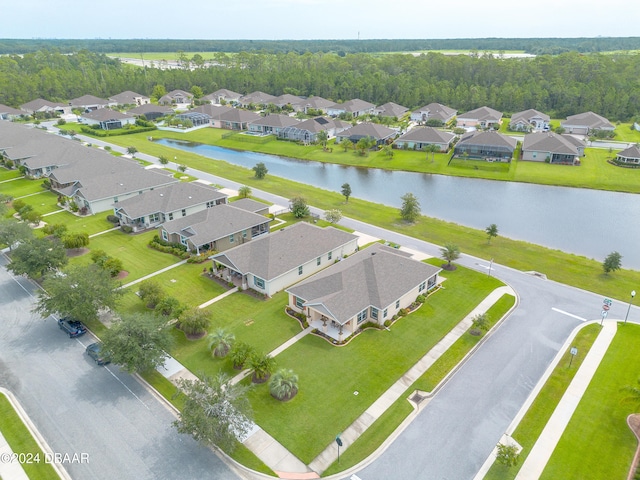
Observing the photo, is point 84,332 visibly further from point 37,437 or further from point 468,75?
point 468,75

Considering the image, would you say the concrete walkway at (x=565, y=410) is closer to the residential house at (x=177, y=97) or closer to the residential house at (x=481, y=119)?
the residential house at (x=481, y=119)

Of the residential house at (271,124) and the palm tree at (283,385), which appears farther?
the residential house at (271,124)

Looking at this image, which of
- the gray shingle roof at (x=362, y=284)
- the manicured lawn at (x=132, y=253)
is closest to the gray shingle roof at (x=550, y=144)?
the gray shingle roof at (x=362, y=284)

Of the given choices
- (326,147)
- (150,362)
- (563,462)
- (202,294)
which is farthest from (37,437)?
(326,147)

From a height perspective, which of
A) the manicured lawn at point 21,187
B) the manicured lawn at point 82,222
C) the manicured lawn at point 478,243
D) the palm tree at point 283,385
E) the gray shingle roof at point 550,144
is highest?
the gray shingle roof at point 550,144

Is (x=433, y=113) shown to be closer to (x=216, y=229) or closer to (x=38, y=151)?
(x=216, y=229)

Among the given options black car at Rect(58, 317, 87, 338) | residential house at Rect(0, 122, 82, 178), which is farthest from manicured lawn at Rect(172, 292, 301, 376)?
residential house at Rect(0, 122, 82, 178)
